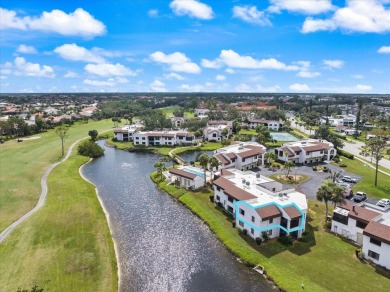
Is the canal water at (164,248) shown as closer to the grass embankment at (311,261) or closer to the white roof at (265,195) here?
the grass embankment at (311,261)

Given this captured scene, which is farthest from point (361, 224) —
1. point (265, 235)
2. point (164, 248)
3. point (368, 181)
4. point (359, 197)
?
point (368, 181)

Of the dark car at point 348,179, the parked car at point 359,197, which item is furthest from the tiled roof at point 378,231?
the dark car at point 348,179

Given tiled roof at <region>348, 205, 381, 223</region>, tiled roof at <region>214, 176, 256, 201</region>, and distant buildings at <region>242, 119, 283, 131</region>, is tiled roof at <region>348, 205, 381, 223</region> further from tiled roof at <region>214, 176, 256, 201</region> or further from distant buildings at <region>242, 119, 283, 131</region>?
distant buildings at <region>242, 119, 283, 131</region>

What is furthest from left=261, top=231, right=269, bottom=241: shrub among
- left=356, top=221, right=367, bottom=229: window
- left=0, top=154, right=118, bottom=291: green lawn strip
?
left=0, top=154, right=118, bottom=291: green lawn strip

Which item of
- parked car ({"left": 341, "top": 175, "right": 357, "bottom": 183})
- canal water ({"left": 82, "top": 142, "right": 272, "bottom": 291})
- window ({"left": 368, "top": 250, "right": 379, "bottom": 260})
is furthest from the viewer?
parked car ({"left": 341, "top": 175, "right": 357, "bottom": 183})

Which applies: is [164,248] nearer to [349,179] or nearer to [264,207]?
[264,207]

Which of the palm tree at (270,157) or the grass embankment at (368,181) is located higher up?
the palm tree at (270,157)

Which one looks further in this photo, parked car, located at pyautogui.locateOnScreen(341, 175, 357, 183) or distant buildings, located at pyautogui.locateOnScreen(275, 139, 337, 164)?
distant buildings, located at pyautogui.locateOnScreen(275, 139, 337, 164)

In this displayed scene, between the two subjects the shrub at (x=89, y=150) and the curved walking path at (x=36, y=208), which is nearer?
the curved walking path at (x=36, y=208)
